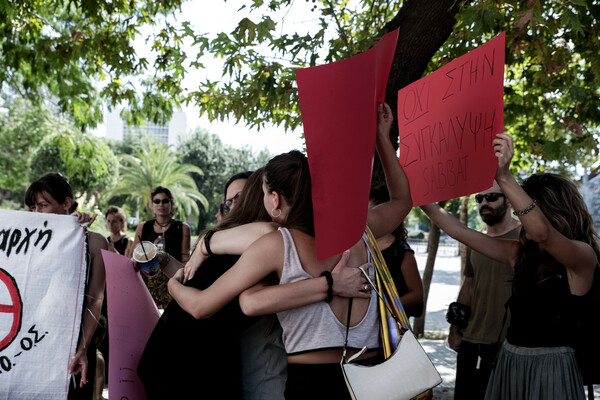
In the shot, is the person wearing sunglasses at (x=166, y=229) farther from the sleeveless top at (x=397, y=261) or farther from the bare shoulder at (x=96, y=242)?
the bare shoulder at (x=96, y=242)

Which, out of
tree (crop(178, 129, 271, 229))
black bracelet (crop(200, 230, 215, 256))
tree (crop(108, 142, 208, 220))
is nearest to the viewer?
black bracelet (crop(200, 230, 215, 256))

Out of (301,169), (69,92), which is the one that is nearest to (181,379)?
(301,169)

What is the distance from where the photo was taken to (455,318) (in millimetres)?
3762

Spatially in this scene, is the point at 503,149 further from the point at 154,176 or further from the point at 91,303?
the point at 154,176

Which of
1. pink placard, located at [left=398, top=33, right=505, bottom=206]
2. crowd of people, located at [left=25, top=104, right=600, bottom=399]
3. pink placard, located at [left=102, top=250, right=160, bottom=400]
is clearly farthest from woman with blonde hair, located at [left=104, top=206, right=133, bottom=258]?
pink placard, located at [left=398, top=33, right=505, bottom=206]

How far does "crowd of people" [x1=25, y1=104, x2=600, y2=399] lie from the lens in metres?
1.75

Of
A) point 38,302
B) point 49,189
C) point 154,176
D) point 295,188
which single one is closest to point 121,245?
point 49,189

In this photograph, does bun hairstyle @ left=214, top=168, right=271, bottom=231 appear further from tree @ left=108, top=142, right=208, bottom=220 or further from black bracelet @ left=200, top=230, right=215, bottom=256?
tree @ left=108, top=142, right=208, bottom=220

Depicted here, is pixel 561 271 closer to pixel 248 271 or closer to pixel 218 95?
pixel 248 271

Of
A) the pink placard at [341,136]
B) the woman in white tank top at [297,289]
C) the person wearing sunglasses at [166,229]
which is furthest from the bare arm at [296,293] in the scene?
the person wearing sunglasses at [166,229]

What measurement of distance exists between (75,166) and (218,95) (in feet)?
15.8

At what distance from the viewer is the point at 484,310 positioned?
3.64m

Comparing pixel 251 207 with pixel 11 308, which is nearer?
pixel 251 207

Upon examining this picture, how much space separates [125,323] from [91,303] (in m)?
0.45
